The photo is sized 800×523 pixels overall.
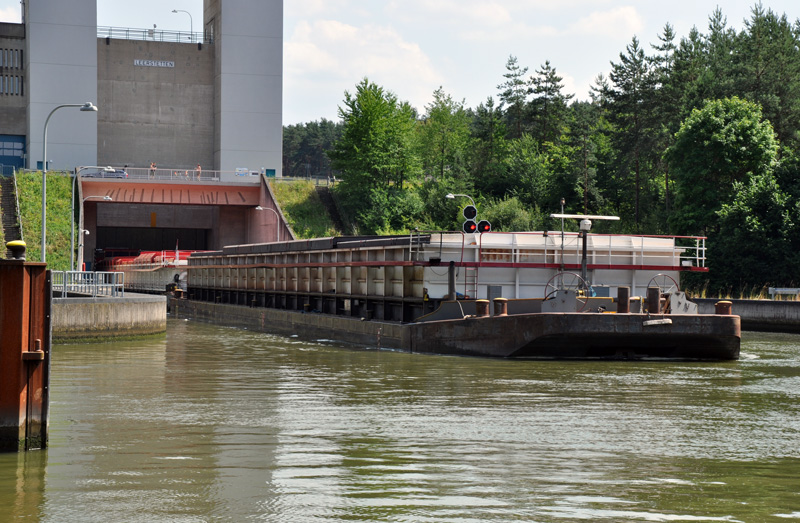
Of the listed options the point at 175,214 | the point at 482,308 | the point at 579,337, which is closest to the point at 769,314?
the point at 579,337

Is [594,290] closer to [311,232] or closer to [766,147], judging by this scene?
[766,147]

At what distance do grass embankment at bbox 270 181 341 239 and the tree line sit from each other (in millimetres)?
2770

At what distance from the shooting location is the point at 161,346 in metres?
31.5

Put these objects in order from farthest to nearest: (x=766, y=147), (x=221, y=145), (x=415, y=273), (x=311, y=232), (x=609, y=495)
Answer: (x=221, y=145) → (x=311, y=232) → (x=766, y=147) → (x=415, y=273) → (x=609, y=495)

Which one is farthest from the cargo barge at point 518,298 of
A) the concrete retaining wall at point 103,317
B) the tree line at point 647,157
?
the tree line at point 647,157

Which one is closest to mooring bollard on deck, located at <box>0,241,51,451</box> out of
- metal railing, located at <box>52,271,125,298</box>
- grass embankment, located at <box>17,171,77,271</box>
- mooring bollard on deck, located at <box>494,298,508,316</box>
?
mooring bollard on deck, located at <box>494,298,508,316</box>

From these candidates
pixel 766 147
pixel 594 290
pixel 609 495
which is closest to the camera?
pixel 609 495

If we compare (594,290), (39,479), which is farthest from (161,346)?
(39,479)

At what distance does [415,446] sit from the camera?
1338 centimetres

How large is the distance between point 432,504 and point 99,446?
5.31 metres

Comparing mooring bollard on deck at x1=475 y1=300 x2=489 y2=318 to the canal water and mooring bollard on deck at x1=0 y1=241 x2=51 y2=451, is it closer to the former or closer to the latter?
the canal water

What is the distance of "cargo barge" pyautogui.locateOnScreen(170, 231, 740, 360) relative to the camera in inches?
968

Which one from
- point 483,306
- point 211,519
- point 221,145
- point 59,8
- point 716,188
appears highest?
point 59,8

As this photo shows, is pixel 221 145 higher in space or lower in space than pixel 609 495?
higher
